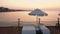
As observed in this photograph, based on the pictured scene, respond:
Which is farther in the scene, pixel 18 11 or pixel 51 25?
pixel 51 25

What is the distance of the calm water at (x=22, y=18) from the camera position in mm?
8328

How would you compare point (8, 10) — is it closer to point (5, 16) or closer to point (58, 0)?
point (5, 16)

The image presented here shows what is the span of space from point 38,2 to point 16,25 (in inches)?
75.7

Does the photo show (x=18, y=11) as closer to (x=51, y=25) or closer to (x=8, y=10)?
(x=8, y=10)

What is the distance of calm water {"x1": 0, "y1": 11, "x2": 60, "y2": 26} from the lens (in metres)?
8.33

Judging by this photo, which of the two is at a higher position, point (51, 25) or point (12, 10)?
point (12, 10)

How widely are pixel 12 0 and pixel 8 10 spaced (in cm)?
59

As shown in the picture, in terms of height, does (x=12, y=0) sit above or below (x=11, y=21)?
above

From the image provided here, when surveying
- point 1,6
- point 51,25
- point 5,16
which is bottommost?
point 51,25

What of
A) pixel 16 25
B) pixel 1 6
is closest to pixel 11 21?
pixel 16 25

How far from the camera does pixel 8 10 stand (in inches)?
321

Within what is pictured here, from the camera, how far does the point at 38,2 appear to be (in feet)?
26.8

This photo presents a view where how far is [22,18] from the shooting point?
8547 millimetres

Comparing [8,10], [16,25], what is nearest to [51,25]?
[16,25]
